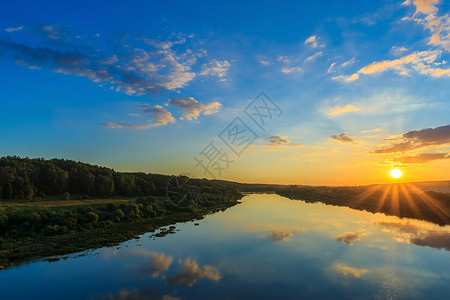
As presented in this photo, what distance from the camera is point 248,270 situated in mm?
18328

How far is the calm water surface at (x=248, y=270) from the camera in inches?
574

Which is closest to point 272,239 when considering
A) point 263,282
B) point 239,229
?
point 239,229

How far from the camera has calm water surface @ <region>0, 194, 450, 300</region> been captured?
1457cm

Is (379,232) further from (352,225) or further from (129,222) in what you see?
(129,222)

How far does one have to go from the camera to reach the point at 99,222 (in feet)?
105

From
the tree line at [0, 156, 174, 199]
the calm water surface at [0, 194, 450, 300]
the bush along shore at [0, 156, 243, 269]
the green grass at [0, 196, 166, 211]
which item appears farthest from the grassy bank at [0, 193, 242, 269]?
the tree line at [0, 156, 174, 199]

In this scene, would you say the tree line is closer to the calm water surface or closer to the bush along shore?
the bush along shore

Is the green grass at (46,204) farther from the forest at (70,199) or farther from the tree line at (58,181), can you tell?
the tree line at (58,181)

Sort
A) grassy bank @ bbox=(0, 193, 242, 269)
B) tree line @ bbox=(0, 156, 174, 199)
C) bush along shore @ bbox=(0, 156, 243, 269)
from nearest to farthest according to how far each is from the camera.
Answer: grassy bank @ bbox=(0, 193, 242, 269) < bush along shore @ bbox=(0, 156, 243, 269) < tree line @ bbox=(0, 156, 174, 199)

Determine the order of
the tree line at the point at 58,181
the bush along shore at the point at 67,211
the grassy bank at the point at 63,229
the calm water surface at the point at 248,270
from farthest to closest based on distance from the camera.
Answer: the tree line at the point at 58,181, the bush along shore at the point at 67,211, the grassy bank at the point at 63,229, the calm water surface at the point at 248,270

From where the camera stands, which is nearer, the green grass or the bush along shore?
the bush along shore

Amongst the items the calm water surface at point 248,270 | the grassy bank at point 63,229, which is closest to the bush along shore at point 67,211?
the grassy bank at point 63,229

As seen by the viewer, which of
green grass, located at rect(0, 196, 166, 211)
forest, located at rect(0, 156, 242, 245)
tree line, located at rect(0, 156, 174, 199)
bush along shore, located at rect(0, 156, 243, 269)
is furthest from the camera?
tree line, located at rect(0, 156, 174, 199)

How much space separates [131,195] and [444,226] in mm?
70748
